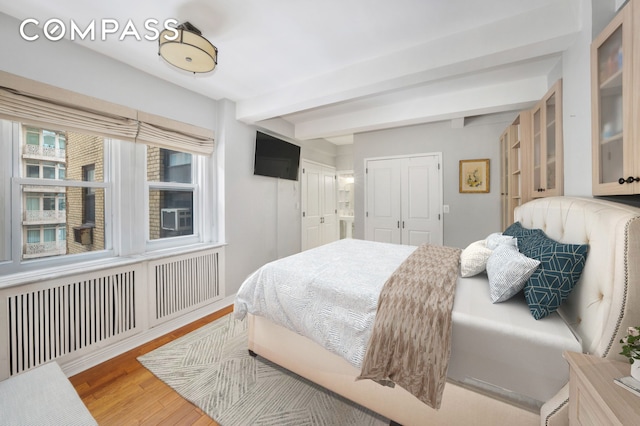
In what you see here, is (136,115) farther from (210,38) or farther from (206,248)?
(206,248)

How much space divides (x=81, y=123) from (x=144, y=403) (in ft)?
7.10

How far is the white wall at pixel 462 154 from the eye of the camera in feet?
11.4

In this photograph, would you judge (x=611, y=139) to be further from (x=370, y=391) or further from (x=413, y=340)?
(x=370, y=391)

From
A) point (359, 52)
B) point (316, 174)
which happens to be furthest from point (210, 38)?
point (316, 174)

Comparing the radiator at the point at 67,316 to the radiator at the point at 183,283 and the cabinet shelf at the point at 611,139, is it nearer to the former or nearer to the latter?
the radiator at the point at 183,283

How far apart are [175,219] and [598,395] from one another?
3.37m

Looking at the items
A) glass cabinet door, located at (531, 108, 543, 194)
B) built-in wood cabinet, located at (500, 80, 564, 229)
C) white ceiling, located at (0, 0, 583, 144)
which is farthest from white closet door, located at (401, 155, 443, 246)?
glass cabinet door, located at (531, 108, 543, 194)

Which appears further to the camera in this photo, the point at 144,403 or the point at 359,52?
the point at 359,52

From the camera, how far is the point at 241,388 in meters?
1.71

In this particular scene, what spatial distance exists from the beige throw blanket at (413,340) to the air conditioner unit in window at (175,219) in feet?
8.38

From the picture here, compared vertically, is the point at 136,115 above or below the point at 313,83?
below

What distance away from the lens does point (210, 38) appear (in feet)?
6.55

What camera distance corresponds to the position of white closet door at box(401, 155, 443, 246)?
151 inches

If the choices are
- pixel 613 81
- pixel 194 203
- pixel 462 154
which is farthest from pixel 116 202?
pixel 462 154
